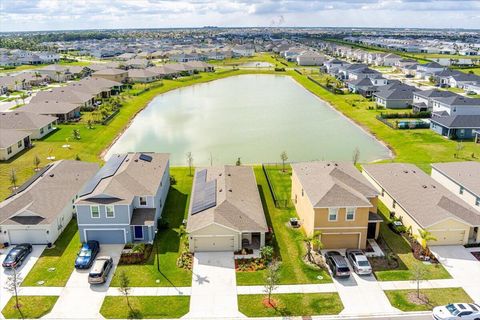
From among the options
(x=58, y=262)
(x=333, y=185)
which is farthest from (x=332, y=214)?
(x=58, y=262)

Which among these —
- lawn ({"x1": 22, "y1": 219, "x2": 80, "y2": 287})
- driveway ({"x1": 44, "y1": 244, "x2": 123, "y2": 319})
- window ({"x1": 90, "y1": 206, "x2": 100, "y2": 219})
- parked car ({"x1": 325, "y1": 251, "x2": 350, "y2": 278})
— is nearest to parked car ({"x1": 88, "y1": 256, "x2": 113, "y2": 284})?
driveway ({"x1": 44, "y1": 244, "x2": 123, "y2": 319})

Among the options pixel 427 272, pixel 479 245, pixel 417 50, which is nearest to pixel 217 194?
pixel 427 272

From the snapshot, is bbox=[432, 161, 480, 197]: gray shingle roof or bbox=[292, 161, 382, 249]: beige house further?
bbox=[432, 161, 480, 197]: gray shingle roof

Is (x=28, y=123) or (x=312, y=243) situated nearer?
(x=312, y=243)

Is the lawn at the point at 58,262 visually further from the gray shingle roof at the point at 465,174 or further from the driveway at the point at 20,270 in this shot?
the gray shingle roof at the point at 465,174

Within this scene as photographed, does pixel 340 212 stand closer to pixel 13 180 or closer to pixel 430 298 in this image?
pixel 430 298

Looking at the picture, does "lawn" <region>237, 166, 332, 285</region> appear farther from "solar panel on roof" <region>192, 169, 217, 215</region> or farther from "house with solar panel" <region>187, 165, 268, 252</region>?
"solar panel on roof" <region>192, 169, 217, 215</region>
